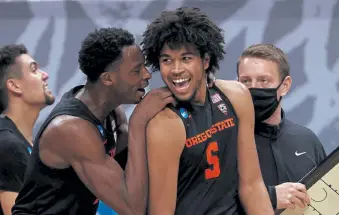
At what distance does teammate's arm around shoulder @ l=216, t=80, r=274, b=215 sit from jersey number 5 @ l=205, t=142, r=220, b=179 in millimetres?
142

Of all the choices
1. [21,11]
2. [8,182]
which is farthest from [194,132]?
[21,11]

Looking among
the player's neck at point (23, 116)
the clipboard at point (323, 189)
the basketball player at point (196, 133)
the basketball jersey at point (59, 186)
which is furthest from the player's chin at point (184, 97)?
the player's neck at point (23, 116)

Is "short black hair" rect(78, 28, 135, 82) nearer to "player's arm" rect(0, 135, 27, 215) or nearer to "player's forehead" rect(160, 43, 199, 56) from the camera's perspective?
"player's forehead" rect(160, 43, 199, 56)

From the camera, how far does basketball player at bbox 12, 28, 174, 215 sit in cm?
282

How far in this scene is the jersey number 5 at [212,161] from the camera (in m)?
2.76

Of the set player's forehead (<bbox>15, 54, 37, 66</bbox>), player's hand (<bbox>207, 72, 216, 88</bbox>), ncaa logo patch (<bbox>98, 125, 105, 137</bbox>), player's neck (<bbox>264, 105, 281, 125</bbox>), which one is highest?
player's forehead (<bbox>15, 54, 37, 66</bbox>)

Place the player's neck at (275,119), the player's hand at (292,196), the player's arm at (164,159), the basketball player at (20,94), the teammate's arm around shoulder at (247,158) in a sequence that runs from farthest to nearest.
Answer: the basketball player at (20,94) < the player's neck at (275,119) < the player's hand at (292,196) < the teammate's arm around shoulder at (247,158) < the player's arm at (164,159)

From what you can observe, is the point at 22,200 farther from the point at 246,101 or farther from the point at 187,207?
the point at 246,101

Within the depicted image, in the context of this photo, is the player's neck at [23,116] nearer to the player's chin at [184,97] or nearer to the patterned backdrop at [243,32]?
the patterned backdrop at [243,32]

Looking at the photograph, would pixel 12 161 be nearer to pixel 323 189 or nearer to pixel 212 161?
pixel 212 161

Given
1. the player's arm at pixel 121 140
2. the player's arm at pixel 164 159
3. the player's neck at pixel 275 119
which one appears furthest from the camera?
the player's neck at pixel 275 119

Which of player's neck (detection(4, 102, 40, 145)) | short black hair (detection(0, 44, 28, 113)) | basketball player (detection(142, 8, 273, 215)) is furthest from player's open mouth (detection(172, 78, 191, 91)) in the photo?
short black hair (detection(0, 44, 28, 113))

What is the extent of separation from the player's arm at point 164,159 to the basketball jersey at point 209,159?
0.05 metres

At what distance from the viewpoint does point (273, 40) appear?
5000mm
